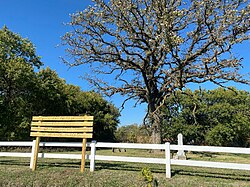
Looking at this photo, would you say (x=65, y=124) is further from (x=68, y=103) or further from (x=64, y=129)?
(x=68, y=103)

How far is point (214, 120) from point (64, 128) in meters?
29.2

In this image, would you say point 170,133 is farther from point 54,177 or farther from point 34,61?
point 54,177

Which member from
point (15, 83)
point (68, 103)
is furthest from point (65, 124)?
point (68, 103)

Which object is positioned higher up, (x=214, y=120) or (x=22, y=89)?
(x=22, y=89)

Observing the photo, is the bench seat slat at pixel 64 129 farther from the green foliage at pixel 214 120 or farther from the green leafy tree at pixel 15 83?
the green foliage at pixel 214 120

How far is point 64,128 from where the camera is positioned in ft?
24.2

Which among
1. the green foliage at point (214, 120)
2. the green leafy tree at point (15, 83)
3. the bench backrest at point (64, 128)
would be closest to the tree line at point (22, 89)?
the green leafy tree at point (15, 83)

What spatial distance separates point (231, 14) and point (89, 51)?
930 cm

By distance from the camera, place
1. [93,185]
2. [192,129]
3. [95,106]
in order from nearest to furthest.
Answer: [93,185], [192,129], [95,106]

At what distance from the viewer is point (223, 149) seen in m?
6.14

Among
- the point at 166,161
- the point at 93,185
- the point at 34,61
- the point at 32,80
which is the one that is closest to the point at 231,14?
the point at 166,161

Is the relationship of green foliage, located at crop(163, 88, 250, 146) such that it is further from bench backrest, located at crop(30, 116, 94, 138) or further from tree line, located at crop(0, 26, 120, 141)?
bench backrest, located at crop(30, 116, 94, 138)

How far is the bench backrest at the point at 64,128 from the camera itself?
7.19 metres

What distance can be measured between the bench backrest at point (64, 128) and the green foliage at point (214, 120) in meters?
24.1
